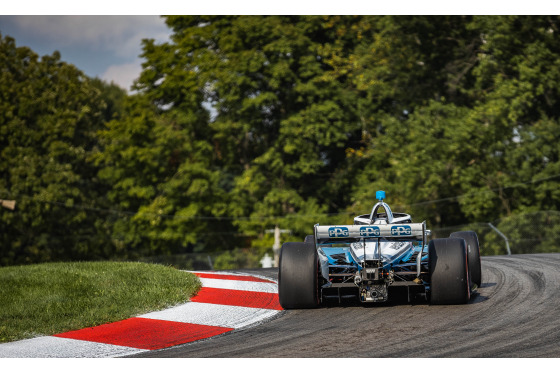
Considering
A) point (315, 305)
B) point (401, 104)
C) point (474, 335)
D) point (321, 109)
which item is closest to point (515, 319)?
point (474, 335)

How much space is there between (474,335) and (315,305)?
2.45 m

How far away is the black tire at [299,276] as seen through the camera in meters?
8.78

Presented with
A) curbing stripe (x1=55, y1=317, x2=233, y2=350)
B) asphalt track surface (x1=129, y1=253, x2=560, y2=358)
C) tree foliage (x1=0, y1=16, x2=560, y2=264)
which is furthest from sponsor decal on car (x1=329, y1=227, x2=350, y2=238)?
tree foliage (x1=0, y1=16, x2=560, y2=264)

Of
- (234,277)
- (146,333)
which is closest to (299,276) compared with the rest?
(146,333)

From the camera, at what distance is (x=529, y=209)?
29.9 m

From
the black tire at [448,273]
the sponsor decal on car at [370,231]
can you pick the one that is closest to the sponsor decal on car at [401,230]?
the sponsor decal on car at [370,231]

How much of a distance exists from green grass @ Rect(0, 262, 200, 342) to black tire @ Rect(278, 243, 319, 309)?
1.69 meters

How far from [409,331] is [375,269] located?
1335mm

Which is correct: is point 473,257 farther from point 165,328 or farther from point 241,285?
point 165,328

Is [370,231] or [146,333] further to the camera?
[370,231]

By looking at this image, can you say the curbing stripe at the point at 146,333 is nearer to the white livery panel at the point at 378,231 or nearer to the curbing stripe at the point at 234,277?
the white livery panel at the point at 378,231

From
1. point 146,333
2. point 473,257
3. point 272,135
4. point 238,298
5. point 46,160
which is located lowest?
point 146,333

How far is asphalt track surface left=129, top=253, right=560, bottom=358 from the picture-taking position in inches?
248

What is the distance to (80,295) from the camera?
32.5 feet
